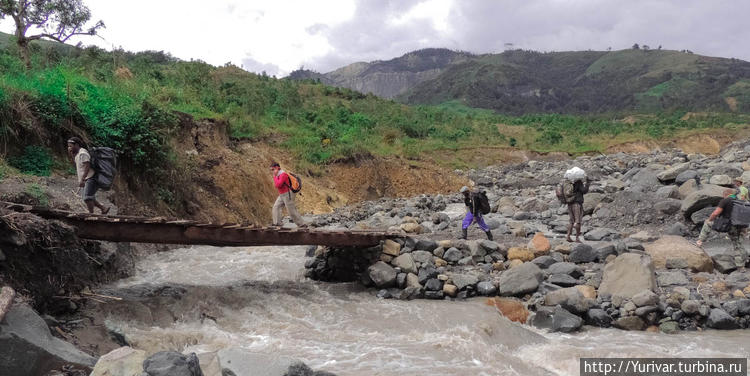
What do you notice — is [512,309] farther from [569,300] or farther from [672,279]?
[672,279]

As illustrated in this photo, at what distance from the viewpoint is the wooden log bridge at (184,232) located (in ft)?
22.1

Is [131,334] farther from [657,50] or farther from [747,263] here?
[657,50]

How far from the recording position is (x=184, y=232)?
7785 millimetres

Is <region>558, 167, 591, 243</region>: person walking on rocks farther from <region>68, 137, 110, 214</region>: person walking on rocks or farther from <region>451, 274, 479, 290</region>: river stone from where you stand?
<region>68, 137, 110, 214</region>: person walking on rocks

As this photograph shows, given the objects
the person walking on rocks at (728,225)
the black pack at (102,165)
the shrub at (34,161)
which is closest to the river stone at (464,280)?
the person walking on rocks at (728,225)

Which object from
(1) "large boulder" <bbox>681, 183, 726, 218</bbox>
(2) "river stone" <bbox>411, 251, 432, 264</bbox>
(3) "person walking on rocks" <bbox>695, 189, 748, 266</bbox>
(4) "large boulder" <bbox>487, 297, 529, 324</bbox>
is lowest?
(4) "large boulder" <bbox>487, 297, 529, 324</bbox>

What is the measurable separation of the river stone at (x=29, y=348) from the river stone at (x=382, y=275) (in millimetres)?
5587

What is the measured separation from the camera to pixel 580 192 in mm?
11148

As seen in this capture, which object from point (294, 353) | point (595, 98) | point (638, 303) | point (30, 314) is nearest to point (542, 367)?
point (638, 303)

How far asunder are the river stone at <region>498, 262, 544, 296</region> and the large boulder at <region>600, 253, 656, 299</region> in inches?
43.0

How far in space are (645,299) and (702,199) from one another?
20.1 feet

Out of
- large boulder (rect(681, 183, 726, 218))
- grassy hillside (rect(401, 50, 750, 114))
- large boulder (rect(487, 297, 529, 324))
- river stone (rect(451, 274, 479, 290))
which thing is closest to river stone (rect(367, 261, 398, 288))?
river stone (rect(451, 274, 479, 290))

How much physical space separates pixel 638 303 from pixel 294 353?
533cm

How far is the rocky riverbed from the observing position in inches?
298
